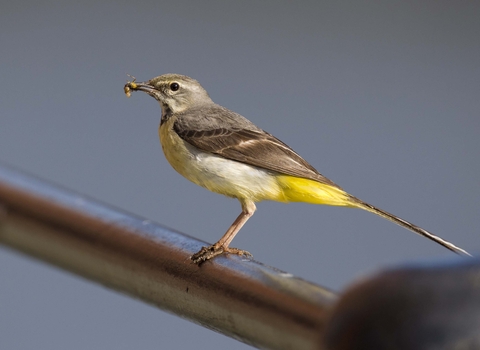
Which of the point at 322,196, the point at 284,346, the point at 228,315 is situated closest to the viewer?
the point at 284,346

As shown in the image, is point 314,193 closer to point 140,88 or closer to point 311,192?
point 311,192

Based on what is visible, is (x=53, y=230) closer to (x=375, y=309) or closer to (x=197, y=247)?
(x=197, y=247)

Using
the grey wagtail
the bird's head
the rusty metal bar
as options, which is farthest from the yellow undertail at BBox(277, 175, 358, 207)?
the rusty metal bar

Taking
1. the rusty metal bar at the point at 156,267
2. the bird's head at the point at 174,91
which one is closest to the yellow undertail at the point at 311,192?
the bird's head at the point at 174,91

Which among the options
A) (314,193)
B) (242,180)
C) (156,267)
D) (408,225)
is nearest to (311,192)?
(314,193)

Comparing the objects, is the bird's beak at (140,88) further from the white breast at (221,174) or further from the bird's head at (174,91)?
the white breast at (221,174)

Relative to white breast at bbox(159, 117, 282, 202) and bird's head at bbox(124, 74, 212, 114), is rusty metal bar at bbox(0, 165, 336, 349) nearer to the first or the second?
white breast at bbox(159, 117, 282, 202)

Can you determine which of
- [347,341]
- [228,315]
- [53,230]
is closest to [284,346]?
[228,315]
